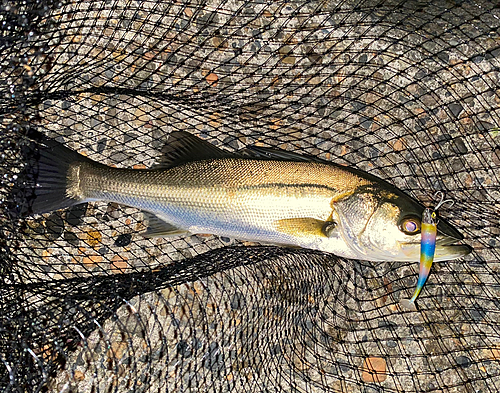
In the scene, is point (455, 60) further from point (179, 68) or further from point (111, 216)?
point (111, 216)

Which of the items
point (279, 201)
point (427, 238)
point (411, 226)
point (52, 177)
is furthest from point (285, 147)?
point (52, 177)

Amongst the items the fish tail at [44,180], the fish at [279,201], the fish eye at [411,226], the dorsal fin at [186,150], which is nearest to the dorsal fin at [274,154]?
the fish at [279,201]

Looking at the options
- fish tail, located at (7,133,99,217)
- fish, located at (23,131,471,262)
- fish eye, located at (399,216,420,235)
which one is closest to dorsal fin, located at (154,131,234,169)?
fish, located at (23,131,471,262)

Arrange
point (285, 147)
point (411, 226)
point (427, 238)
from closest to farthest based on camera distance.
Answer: point (427, 238) < point (411, 226) < point (285, 147)

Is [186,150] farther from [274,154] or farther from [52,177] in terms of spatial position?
[52,177]

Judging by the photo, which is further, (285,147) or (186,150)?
(285,147)

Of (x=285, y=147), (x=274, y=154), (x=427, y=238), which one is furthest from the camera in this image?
(x=285, y=147)
